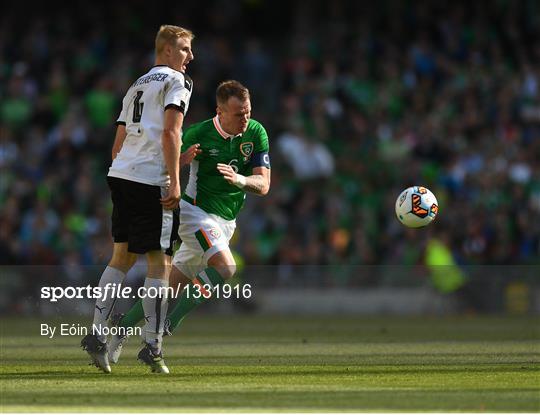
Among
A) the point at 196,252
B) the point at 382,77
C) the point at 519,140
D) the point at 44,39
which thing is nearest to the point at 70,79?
the point at 44,39

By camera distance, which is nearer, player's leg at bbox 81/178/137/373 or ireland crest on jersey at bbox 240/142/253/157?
player's leg at bbox 81/178/137/373

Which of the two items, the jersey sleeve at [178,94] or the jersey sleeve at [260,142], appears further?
the jersey sleeve at [260,142]

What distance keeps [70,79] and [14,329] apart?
31.4ft

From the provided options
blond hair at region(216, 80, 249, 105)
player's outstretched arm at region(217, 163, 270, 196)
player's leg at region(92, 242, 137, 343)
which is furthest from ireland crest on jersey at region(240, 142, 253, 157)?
player's leg at region(92, 242, 137, 343)

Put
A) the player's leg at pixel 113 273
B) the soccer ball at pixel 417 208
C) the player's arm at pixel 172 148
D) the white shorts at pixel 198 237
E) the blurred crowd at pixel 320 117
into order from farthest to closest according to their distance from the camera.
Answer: the blurred crowd at pixel 320 117, the soccer ball at pixel 417 208, the white shorts at pixel 198 237, the player's leg at pixel 113 273, the player's arm at pixel 172 148

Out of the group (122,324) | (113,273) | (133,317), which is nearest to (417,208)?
(133,317)

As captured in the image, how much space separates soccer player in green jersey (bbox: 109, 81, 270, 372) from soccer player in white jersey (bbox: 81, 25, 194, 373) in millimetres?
641

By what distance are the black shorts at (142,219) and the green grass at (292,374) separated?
36.1 inches

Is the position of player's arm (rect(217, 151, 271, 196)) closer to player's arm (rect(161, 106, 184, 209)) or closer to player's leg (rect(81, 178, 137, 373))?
player's arm (rect(161, 106, 184, 209))

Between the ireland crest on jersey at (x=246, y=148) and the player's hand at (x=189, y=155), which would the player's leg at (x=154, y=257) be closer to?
the player's hand at (x=189, y=155)

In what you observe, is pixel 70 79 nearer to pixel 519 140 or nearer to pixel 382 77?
pixel 382 77

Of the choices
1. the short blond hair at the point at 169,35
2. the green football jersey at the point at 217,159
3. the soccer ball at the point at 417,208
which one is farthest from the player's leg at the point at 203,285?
the soccer ball at the point at 417,208

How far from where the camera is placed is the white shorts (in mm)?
9984

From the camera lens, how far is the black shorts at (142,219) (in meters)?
9.03
